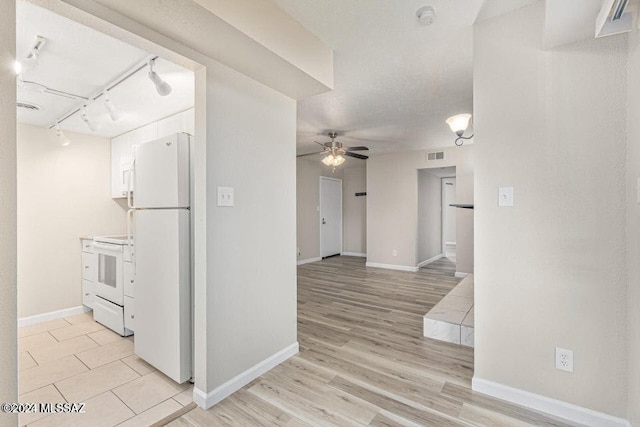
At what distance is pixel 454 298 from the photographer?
10.8ft

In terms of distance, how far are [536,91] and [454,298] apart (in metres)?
2.37

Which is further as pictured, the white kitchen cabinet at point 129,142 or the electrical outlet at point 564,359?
the white kitchen cabinet at point 129,142

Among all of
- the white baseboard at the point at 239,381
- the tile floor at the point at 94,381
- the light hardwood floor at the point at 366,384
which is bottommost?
the tile floor at the point at 94,381

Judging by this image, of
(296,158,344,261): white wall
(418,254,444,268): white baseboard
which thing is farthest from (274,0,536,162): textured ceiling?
(418,254,444,268): white baseboard

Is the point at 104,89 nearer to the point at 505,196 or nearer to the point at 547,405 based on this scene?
the point at 505,196

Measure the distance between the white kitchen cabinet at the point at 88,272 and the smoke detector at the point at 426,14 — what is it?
3987 mm

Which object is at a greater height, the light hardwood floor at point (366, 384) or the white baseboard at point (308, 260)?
the white baseboard at point (308, 260)

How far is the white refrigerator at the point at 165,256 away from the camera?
1985 millimetres

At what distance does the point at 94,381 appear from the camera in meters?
2.08

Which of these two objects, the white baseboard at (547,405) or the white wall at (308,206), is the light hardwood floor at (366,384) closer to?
the white baseboard at (547,405)

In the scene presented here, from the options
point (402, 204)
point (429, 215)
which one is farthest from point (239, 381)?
point (429, 215)

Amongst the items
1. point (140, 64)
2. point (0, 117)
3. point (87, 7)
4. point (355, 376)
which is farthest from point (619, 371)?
point (140, 64)

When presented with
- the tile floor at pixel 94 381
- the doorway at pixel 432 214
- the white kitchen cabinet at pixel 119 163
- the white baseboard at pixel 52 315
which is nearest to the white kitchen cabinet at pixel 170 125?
the white kitchen cabinet at pixel 119 163

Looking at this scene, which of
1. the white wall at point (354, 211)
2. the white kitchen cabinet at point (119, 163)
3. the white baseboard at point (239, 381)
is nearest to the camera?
the white baseboard at point (239, 381)
